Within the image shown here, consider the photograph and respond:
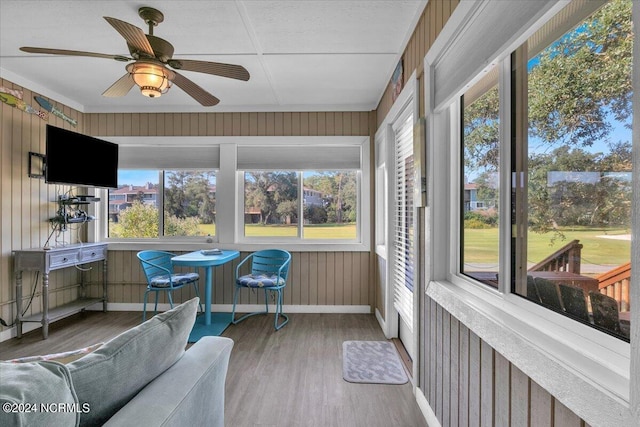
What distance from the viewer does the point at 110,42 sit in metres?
2.45

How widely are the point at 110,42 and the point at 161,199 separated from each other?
6.46ft

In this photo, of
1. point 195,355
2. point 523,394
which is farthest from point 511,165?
point 195,355

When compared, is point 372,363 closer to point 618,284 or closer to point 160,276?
point 618,284

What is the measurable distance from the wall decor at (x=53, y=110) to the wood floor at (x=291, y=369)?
2.39 m

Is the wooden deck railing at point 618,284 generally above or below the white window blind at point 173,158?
below

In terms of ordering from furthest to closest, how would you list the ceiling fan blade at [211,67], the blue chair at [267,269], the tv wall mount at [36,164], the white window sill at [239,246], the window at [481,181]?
1. the white window sill at [239,246]
2. the blue chair at [267,269]
3. the tv wall mount at [36,164]
4. the ceiling fan blade at [211,67]
5. the window at [481,181]

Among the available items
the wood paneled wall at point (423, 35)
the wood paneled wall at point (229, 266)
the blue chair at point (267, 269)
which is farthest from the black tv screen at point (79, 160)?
the wood paneled wall at point (423, 35)

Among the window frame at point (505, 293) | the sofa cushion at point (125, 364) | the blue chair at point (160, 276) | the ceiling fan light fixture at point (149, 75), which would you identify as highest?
the ceiling fan light fixture at point (149, 75)

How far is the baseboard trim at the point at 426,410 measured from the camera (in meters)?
1.75

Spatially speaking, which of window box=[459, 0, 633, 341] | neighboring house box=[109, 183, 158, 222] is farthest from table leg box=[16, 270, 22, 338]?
window box=[459, 0, 633, 341]

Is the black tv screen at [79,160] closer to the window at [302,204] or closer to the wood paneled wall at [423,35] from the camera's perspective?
the window at [302,204]

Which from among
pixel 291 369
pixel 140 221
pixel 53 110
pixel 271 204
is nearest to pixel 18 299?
pixel 140 221

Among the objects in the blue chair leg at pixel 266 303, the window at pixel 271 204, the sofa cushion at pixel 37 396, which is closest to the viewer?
the sofa cushion at pixel 37 396

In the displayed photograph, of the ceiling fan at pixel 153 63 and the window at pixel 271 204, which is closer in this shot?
the ceiling fan at pixel 153 63
